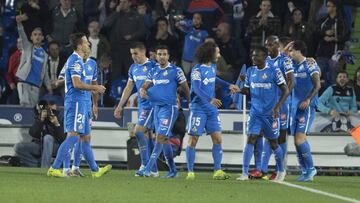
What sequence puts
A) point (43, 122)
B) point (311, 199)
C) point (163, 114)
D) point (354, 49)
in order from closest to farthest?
point (311, 199), point (163, 114), point (43, 122), point (354, 49)

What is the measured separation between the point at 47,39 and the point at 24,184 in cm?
974

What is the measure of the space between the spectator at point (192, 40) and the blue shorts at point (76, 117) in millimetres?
7391

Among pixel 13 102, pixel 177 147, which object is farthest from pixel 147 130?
pixel 13 102

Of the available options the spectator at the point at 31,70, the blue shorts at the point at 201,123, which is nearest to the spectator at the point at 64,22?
the spectator at the point at 31,70

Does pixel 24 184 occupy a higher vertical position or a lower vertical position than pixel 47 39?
lower

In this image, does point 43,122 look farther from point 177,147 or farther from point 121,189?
point 121,189

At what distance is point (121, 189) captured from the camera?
14.4 metres

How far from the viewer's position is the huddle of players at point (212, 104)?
1689 cm

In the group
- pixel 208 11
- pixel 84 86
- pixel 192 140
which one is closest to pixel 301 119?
pixel 192 140

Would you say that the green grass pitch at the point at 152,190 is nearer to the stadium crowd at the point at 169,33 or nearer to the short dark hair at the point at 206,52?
the short dark hair at the point at 206,52

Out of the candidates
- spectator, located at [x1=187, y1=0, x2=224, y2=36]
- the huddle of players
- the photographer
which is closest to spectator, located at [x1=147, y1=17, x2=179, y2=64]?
spectator, located at [x1=187, y1=0, x2=224, y2=36]

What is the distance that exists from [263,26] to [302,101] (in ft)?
21.3

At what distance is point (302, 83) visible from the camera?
17.8m

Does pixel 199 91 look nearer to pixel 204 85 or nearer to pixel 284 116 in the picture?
pixel 204 85
